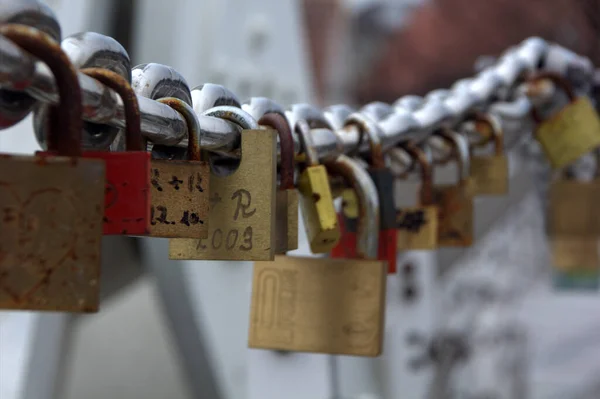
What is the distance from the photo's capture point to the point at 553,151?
1.34 meters

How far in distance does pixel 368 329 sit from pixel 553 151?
2.06 feet

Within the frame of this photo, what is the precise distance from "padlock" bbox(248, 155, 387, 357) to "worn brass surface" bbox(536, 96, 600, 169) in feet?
1.95

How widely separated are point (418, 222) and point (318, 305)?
0.67 feet

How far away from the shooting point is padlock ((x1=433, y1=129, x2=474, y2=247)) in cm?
108

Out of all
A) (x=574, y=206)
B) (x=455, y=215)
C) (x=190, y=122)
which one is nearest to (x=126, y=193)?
(x=190, y=122)

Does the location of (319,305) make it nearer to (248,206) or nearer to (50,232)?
(248,206)

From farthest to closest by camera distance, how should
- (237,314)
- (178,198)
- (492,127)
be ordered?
(237,314) < (492,127) < (178,198)

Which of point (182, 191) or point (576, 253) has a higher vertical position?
point (576, 253)

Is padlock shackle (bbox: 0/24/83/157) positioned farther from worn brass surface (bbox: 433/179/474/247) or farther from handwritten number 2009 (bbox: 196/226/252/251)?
worn brass surface (bbox: 433/179/474/247)

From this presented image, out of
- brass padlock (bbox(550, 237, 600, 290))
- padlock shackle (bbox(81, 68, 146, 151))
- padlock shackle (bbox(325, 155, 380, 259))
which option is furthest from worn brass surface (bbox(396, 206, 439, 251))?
brass padlock (bbox(550, 237, 600, 290))

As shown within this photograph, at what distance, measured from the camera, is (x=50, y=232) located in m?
0.44

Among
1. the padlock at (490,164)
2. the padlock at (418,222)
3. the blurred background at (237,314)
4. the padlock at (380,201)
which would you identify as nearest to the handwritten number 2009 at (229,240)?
the padlock at (380,201)

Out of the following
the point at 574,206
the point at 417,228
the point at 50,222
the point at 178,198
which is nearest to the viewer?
the point at 50,222

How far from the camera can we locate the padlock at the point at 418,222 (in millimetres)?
984
